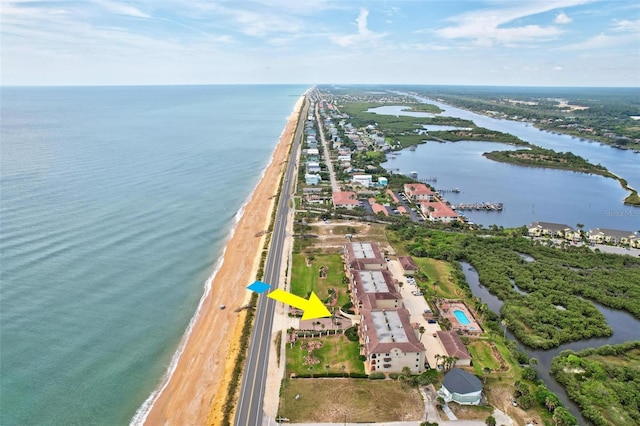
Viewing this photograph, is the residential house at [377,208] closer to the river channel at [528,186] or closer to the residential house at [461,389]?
the river channel at [528,186]

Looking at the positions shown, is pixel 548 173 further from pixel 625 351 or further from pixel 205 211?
pixel 205 211

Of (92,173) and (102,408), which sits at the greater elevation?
(92,173)

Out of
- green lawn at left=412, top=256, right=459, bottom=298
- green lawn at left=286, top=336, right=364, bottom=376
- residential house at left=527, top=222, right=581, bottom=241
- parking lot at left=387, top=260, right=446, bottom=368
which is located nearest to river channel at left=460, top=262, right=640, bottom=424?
green lawn at left=412, top=256, right=459, bottom=298

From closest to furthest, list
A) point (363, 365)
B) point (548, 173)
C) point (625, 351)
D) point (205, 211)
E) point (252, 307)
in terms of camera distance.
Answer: point (363, 365) < point (625, 351) < point (252, 307) < point (205, 211) < point (548, 173)

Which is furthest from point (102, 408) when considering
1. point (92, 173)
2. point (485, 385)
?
point (92, 173)

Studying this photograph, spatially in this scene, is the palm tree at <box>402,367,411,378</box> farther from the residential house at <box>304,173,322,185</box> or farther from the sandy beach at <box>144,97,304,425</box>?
the residential house at <box>304,173,322,185</box>

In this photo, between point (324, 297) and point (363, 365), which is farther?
point (324, 297)

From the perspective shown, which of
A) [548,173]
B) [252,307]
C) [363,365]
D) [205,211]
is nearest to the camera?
[363,365]

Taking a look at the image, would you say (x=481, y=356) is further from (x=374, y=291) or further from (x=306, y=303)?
(x=306, y=303)
